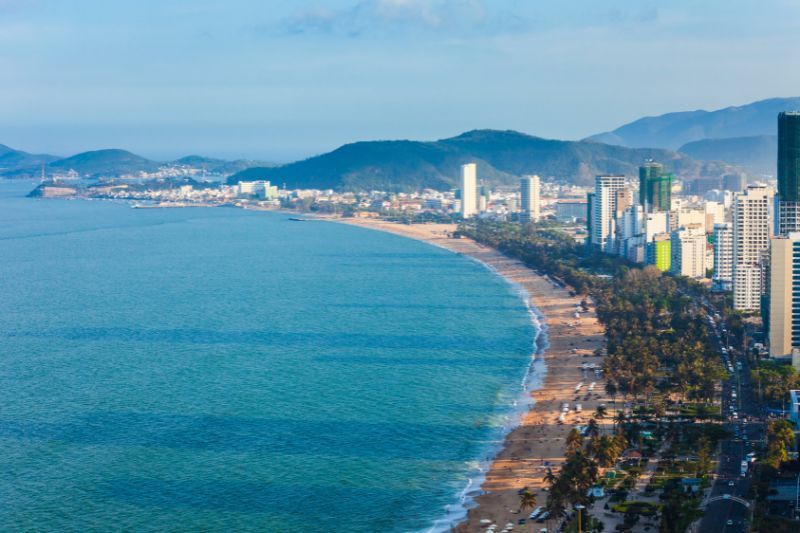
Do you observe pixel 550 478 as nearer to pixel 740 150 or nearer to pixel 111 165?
pixel 111 165

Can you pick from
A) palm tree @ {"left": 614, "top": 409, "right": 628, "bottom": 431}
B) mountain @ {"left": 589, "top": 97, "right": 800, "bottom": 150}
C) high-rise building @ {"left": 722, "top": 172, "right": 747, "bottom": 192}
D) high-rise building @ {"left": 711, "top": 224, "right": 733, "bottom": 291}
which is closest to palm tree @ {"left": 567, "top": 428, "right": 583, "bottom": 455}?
palm tree @ {"left": 614, "top": 409, "right": 628, "bottom": 431}

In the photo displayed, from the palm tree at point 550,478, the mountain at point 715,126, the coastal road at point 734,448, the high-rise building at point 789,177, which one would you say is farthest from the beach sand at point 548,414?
the mountain at point 715,126

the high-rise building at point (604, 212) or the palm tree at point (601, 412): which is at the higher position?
the high-rise building at point (604, 212)

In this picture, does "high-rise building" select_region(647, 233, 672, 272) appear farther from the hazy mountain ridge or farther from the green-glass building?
the hazy mountain ridge

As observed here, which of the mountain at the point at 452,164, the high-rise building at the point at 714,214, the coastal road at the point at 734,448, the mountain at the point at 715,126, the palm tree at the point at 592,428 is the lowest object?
the coastal road at the point at 734,448

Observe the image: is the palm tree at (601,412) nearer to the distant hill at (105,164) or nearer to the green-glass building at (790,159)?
the green-glass building at (790,159)

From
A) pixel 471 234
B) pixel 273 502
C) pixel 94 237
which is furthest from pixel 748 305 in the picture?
pixel 94 237

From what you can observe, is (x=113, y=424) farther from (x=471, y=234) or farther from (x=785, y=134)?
(x=471, y=234)
